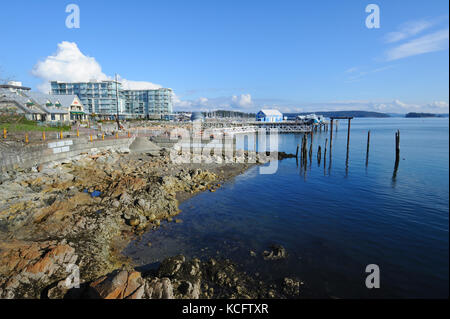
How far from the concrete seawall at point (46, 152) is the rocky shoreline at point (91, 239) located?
76cm

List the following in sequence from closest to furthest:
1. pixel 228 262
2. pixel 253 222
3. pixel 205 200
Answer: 1. pixel 228 262
2. pixel 253 222
3. pixel 205 200

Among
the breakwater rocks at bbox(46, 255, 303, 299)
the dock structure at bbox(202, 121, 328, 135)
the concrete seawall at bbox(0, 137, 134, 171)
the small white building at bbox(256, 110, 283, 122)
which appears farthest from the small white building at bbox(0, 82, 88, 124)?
the small white building at bbox(256, 110, 283, 122)

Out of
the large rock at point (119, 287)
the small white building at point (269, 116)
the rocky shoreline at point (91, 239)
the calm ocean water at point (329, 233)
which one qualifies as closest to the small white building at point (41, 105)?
the rocky shoreline at point (91, 239)

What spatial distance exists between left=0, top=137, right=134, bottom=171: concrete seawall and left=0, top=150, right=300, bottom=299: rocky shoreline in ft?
2.49

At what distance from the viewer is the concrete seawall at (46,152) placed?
53.7 ft

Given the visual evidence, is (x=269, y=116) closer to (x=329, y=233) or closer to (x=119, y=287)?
(x=329, y=233)

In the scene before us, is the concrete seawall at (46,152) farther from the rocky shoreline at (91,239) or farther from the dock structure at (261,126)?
the dock structure at (261,126)

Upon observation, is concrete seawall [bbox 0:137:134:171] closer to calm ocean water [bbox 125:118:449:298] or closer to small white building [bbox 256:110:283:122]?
calm ocean water [bbox 125:118:449:298]

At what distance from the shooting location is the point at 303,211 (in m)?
15.7

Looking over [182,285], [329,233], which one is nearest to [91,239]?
[182,285]

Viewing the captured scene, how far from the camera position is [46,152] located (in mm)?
19578

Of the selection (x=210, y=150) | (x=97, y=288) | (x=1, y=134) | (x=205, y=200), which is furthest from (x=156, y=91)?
(x=97, y=288)
